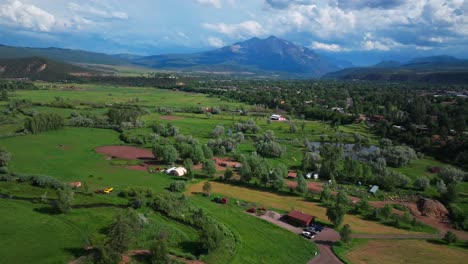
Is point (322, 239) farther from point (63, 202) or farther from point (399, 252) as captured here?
point (63, 202)

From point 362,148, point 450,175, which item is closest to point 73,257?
point 450,175

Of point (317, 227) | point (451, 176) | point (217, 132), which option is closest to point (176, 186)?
point (317, 227)

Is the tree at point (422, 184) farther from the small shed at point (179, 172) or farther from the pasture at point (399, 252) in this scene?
the small shed at point (179, 172)

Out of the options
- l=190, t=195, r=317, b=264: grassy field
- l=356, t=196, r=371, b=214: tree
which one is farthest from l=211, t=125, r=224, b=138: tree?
l=356, t=196, r=371, b=214: tree

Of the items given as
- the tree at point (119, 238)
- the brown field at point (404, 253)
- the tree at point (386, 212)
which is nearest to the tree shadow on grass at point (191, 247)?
the tree at point (119, 238)

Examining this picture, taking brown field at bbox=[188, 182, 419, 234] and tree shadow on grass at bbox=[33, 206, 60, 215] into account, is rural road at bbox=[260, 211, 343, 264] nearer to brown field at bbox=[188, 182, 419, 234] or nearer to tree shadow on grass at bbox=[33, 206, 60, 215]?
brown field at bbox=[188, 182, 419, 234]

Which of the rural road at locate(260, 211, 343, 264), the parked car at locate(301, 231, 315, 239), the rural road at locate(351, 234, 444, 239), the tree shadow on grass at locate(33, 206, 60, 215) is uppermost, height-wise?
the tree shadow on grass at locate(33, 206, 60, 215)

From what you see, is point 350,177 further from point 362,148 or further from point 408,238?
point 362,148
